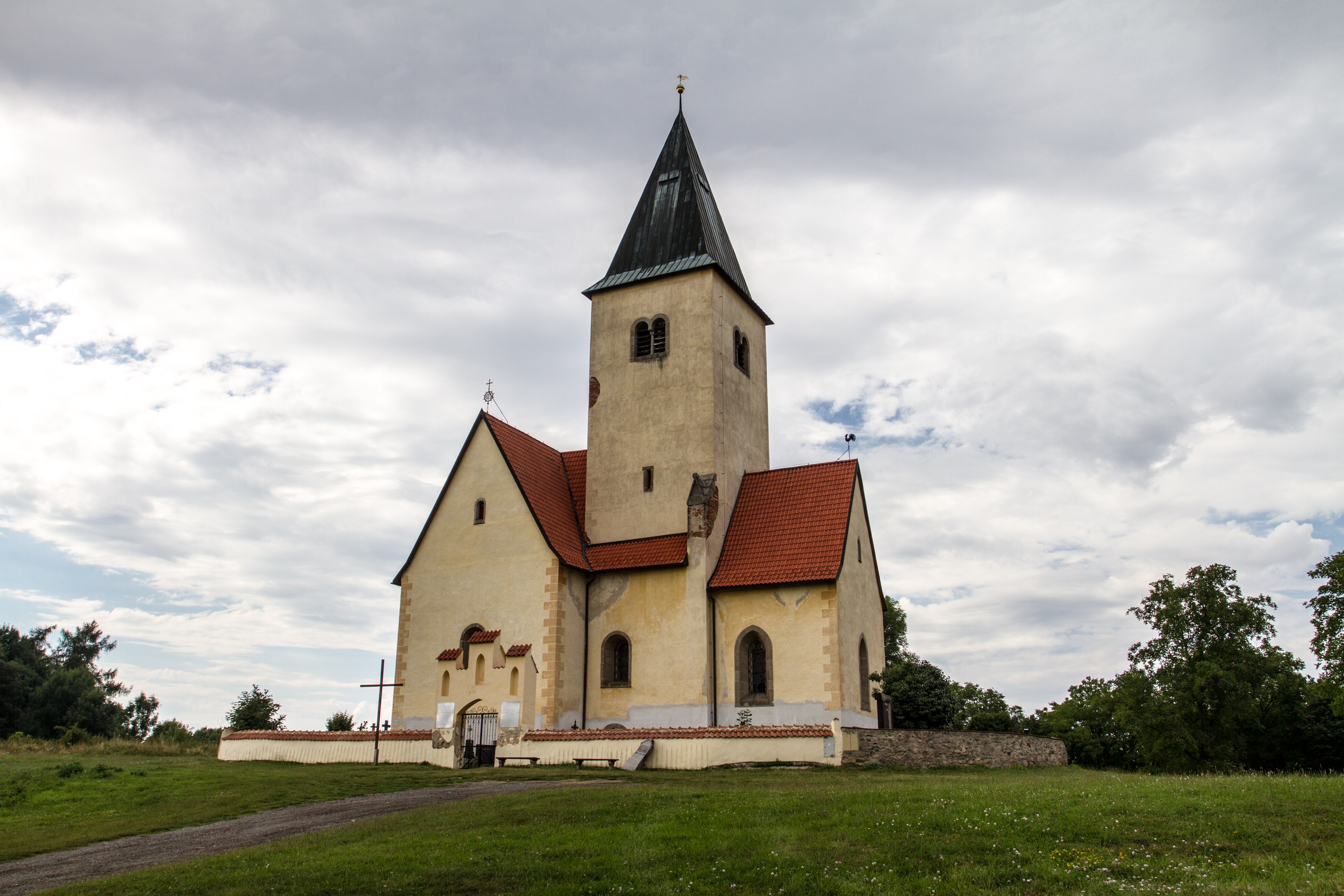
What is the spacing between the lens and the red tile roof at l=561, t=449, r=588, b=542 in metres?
32.0

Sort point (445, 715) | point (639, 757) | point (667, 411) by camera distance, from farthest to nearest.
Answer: point (667, 411) → point (445, 715) → point (639, 757)

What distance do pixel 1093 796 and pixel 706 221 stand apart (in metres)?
23.8

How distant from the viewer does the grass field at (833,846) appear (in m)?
10.2

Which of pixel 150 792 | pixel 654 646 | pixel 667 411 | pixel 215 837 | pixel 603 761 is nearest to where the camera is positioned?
pixel 215 837

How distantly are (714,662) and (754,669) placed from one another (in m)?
1.11

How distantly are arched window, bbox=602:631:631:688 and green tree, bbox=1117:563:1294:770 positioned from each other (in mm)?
23531

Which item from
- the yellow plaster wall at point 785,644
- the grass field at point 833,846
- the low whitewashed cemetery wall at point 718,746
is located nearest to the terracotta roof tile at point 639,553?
the yellow plaster wall at point 785,644

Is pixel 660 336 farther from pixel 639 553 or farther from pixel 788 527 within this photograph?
pixel 788 527

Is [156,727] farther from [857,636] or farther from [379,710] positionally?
[857,636]

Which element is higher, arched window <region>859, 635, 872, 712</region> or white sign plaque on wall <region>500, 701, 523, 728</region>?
arched window <region>859, 635, 872, 712</region>

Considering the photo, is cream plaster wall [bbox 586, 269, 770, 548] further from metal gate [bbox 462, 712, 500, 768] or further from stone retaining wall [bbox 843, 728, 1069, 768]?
stone retaining wall [bbox 843, 728, 1069, 768]

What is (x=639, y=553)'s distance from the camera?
2978cm

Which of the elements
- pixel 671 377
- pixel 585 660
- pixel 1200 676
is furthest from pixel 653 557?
pixel 1200 676

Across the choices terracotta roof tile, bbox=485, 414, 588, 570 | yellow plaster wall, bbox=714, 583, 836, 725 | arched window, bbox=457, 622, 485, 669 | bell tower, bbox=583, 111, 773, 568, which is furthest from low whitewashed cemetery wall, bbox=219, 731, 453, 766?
bell tower, bbox=583, 111, 773, 568
